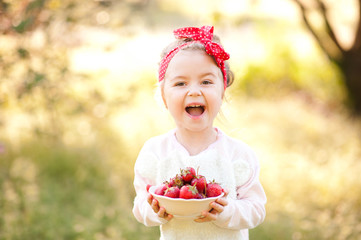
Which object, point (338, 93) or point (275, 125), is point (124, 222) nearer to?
point (275, 125)

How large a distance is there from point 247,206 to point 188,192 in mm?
395

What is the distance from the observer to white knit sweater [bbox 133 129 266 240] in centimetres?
196

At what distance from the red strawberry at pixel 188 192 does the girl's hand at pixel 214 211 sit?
0.10m

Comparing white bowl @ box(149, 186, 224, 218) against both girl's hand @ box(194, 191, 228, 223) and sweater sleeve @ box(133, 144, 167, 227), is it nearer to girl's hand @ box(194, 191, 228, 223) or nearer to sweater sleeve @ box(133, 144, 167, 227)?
girl's hand @ box(194, 191, 228, 223)

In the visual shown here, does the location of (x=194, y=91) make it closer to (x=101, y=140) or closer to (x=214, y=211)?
(x=214, y=211)

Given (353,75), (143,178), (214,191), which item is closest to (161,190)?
(214,191)

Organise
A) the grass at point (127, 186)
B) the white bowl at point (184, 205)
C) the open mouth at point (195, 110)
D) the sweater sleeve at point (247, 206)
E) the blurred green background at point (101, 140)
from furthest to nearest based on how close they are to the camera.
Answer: the blurred green background at point (101, 140), the grass at point (127, 186), the open mouth at point (195, 110), the sweater sleeve at point (247, 206), the white bowl at point (184, 205)

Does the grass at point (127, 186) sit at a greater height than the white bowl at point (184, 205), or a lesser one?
greater

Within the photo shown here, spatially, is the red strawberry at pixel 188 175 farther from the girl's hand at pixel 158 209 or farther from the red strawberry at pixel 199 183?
the girl's hand at pixel 158 209

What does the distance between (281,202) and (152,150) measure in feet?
8.50

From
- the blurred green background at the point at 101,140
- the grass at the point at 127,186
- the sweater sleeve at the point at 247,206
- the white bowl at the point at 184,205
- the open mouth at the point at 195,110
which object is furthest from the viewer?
the blurred green background at the point at 101,140

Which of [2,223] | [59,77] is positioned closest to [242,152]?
[2,223]

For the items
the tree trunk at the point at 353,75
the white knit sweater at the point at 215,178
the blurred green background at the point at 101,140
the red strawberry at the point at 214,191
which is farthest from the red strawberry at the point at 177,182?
the tree trunk at the point at 353,75

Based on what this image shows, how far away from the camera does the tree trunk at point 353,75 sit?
6566 millimetres
